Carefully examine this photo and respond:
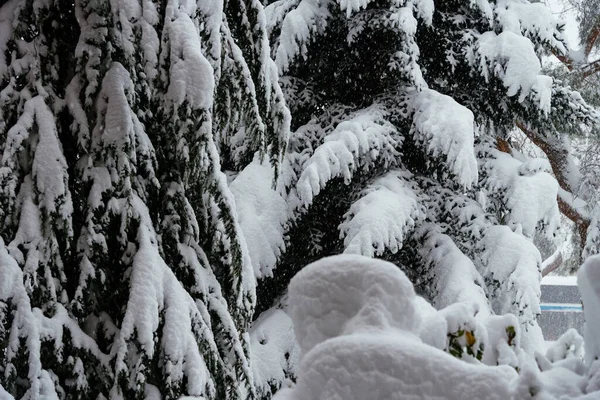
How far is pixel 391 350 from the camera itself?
730mm

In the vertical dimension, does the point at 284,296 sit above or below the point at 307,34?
below

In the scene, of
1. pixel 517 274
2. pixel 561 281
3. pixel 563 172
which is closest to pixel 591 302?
pixel 517 274

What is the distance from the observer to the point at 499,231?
450 cm

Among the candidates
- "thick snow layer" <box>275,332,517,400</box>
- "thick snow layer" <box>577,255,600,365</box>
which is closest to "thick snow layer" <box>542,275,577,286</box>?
"thick snow layer" <box>577,255,600,365</box>

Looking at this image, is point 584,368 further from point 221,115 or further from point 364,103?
point 364,103

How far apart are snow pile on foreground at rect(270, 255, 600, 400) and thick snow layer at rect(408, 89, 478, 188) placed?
315 cm

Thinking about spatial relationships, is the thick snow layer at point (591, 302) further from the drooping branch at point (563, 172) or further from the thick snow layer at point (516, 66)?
the drooping branch at point (563, 172)

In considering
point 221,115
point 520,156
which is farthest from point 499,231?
point 221,115

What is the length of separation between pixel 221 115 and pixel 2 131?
0.65m

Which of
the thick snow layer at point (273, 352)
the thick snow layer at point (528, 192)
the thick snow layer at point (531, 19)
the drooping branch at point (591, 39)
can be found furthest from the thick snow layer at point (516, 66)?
the drooping branch at point (591, 39)

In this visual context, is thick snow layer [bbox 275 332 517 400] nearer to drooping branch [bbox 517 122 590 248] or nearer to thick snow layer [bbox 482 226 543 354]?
thick snow layer [bbox 482 226 543 354]

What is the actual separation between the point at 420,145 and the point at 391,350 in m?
4.10

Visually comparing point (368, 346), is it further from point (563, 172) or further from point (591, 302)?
point (563, 172)

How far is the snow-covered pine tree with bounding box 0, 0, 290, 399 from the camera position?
1711 mm
